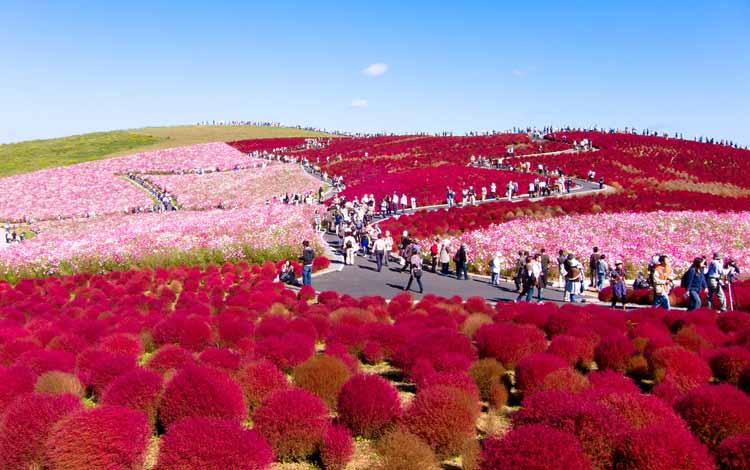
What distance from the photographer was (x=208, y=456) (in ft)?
17.7

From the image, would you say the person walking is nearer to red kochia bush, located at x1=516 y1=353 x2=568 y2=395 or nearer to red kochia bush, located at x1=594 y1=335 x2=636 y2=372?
red kochia bush, located at x1=594 y1=335 x2=636 y2=372

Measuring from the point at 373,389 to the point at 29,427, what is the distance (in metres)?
3.74

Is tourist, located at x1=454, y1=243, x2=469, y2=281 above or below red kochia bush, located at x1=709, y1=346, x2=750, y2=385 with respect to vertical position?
below

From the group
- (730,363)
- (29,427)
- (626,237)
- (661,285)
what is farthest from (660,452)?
(626,237)

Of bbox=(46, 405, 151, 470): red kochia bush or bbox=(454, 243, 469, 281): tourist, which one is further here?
bbox=(454, 243, 469, 281): tourist

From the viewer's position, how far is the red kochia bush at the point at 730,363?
340 inches

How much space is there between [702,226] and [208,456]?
28353 millimetres

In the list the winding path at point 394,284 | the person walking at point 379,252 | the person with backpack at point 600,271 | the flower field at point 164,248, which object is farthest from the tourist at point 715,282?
the flower field at point 164,248

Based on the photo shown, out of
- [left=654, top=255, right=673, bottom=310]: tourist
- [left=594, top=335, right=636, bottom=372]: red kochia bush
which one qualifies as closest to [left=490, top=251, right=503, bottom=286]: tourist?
[left=654, top=255, right=673, bottom=310]: tourist

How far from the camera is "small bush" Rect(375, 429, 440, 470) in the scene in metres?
5.73

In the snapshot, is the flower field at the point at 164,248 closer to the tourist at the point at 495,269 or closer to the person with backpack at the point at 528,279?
the tourist at the point at 495,269

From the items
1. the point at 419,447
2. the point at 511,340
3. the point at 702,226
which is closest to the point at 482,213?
the point at 702,226

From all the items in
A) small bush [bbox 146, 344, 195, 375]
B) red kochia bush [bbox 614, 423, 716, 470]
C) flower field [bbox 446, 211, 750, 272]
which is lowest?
flower field [bbox 446, 211, 750, 272]

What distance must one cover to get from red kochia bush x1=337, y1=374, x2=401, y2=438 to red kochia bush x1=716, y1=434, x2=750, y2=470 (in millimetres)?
3364
